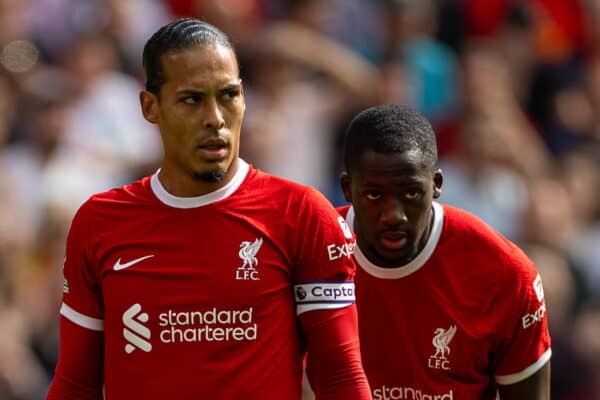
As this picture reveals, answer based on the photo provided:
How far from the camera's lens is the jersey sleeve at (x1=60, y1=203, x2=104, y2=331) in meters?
4.68

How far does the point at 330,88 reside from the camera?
9.85 metres

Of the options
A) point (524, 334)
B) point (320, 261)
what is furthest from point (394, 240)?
point (524, 334)

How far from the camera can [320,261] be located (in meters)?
4.52

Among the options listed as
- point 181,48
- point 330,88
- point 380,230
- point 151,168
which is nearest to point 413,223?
point 380,230

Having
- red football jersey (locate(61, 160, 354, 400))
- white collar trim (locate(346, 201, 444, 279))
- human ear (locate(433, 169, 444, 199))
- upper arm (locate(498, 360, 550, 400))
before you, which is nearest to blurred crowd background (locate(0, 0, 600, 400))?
upper arm (locate(498, 360, 550, 400))

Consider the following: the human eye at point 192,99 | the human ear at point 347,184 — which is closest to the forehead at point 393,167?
the human ear at point 347,184

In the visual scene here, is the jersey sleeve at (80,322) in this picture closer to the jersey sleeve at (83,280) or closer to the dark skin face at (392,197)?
the jersey sleeve at (83,280)

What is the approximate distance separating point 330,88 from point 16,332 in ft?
9.44

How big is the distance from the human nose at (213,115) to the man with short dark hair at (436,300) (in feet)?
2.18

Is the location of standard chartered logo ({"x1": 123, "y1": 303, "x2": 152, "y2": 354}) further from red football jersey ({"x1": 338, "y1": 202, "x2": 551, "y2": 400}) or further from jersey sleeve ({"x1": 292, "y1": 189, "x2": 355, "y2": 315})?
red football jersey ({"x1": 338, "y1": 202, "x2": 551, "y2": 400})

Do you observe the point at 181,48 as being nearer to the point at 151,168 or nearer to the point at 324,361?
the point at 324,361

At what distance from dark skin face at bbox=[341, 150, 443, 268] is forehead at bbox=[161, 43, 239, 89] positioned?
654mm

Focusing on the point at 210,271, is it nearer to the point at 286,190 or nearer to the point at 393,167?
the point at 286,190

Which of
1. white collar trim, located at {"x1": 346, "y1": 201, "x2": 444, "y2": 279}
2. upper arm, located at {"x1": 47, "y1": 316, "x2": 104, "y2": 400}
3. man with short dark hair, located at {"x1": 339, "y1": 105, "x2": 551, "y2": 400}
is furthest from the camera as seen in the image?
white collar trim, located at {"x1": 346, "y1": 201, "x2": 444, "y2": 279}
